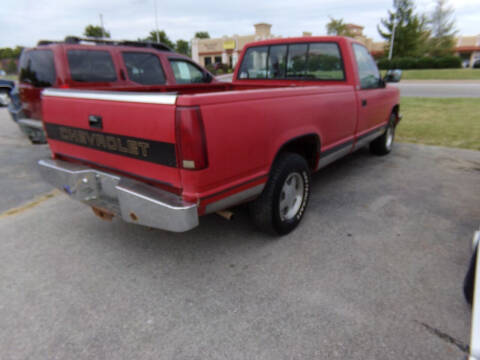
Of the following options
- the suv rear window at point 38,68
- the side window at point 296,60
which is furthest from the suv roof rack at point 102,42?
the side window at point 296,60

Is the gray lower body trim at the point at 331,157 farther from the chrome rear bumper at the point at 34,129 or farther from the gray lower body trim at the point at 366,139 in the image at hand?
the chrome rear bumper at the point at 34,129

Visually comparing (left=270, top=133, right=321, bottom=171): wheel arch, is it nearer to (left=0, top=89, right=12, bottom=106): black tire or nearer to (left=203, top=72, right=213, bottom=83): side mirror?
(left=203, top=72, right=213, bottom=83): side mirror

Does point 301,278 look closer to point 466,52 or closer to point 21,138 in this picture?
point 21,138

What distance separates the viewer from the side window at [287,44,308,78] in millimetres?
4234

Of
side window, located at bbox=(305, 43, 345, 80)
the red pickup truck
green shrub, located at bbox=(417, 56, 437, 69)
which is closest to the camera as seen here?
the red pickup truck

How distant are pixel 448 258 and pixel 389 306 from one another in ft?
3.16

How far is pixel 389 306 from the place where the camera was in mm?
2266

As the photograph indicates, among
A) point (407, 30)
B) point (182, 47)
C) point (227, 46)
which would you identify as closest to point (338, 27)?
point (407, 30)

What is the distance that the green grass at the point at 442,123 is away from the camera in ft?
22.6

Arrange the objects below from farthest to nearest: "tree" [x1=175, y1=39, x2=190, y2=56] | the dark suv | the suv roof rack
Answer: "tree" [x1=175, y1=39, x2=190, y2=56] < the suv roof rack < the dark suv

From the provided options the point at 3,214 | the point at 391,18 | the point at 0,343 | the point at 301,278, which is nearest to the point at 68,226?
the point at 3,214

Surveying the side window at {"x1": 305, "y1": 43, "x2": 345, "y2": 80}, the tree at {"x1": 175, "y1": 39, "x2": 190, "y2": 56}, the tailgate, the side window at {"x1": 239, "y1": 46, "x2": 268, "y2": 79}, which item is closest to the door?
the side window at {"x1": 305, "y1": 43, "x2": 345, "y2": 80}

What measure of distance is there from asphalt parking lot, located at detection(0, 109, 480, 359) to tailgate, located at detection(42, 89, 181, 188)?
872 millimetres

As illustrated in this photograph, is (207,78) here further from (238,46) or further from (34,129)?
(238,46)
